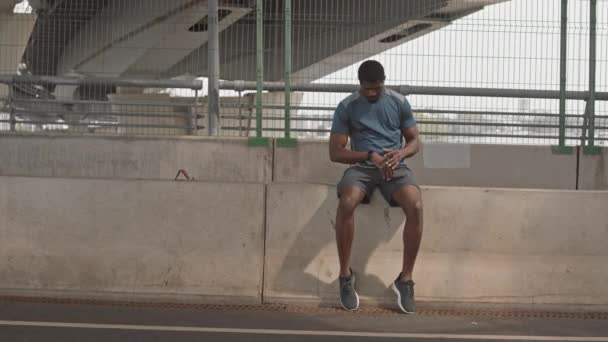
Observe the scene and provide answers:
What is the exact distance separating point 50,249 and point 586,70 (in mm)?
7303

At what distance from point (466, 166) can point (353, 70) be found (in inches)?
101

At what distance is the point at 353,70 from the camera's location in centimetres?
1177

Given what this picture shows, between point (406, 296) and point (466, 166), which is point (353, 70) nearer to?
point (466, 166)

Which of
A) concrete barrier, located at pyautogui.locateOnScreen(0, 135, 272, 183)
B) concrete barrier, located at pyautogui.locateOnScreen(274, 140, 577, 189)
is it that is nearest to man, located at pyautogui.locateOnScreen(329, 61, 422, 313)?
concrete barrier, located at pyautogui.locateOnScreen(274, 140, 577, 189)

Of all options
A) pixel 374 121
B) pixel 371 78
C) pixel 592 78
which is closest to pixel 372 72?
pixel 371 78

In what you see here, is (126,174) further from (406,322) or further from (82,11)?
(406,322)

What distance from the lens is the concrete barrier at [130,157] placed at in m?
13.1

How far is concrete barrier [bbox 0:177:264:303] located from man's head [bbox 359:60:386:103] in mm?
1153

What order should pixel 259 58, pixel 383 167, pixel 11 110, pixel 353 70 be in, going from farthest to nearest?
pixel 11 110, pixel 259 58, pixel 353 70, pixel 383 167

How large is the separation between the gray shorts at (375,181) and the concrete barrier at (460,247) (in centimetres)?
12

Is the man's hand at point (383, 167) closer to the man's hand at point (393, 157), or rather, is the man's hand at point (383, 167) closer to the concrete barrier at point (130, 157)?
the man's hand at point (393, 157)

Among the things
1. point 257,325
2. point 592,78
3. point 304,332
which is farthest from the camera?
point 592,78

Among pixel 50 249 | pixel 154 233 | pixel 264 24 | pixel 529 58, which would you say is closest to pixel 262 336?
pixel 154 233

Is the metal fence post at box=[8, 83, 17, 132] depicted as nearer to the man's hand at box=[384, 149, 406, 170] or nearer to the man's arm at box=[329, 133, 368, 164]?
the man's arm at box=[329, 133, 368, 164]
